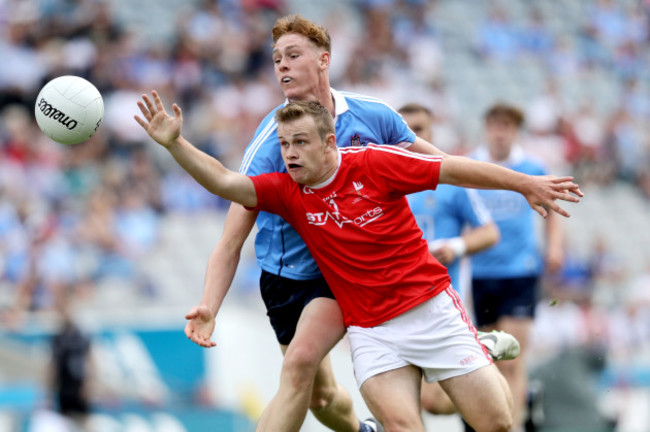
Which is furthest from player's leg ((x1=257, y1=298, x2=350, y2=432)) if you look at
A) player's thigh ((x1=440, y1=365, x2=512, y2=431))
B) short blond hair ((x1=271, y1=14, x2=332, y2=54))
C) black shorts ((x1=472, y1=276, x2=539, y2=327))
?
black shorts ((x1=472, y1=276, x2=539, y2=327))

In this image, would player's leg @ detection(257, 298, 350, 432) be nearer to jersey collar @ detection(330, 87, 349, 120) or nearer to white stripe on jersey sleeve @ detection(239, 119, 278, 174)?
white stripe on jersey sleeve @ detection(239, 119, 278, 174)

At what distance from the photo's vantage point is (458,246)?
25.1 ft

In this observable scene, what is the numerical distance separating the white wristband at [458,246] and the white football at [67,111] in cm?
291

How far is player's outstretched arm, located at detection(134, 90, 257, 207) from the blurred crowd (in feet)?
24.9

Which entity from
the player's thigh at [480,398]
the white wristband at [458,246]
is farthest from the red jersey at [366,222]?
the white wristband at [458,246]

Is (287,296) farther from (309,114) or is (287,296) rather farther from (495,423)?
(495,423)

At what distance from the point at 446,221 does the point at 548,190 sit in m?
2.74

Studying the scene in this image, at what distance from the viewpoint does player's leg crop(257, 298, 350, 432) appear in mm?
5871

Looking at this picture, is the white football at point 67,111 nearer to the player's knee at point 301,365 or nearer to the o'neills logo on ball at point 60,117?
the o'neills logo on ball at point 60,117

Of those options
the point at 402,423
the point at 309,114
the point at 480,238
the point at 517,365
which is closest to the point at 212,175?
the point at 309,114

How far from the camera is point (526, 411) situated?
9.62 metres

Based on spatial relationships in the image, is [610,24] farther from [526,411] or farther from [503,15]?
[526,411]

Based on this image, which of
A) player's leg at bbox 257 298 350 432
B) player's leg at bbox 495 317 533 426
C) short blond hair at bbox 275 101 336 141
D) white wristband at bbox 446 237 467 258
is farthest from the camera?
player's leg at bbox 495 317 533 426

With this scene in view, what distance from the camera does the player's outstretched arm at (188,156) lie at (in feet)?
17.5
